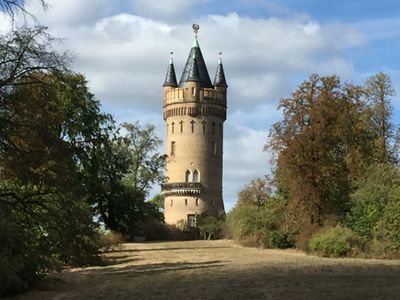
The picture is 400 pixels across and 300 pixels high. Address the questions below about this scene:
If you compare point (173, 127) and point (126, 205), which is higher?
point (173, 127)

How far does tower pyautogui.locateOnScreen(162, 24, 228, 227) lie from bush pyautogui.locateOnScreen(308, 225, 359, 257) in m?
56.6

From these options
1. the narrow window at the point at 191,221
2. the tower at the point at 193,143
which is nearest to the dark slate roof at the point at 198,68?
the tower at the point at 193,143

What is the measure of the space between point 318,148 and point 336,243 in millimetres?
7710

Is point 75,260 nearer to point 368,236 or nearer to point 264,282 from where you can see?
Answer: point 264,282

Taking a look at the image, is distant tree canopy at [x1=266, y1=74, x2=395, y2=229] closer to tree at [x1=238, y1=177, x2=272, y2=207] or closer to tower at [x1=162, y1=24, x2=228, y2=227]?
tree at [x1=238, y1=177, x2=272, y2=207]

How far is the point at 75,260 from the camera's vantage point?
28375mm

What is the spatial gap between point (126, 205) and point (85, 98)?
56.2 ft

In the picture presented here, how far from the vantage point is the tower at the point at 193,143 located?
312 feet

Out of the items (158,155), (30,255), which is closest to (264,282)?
(30,255)

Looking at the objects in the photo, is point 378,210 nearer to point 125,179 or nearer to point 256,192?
point 256,192

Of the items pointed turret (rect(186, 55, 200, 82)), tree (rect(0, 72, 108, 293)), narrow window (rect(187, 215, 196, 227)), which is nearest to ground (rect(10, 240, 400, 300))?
tree (rect(0, 72, 108, 293))

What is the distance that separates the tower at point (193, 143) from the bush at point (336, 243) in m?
56.6

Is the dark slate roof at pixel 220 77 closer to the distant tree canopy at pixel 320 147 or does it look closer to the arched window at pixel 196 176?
the arched window at pixel 196 176

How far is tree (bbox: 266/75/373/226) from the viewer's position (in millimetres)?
41125
